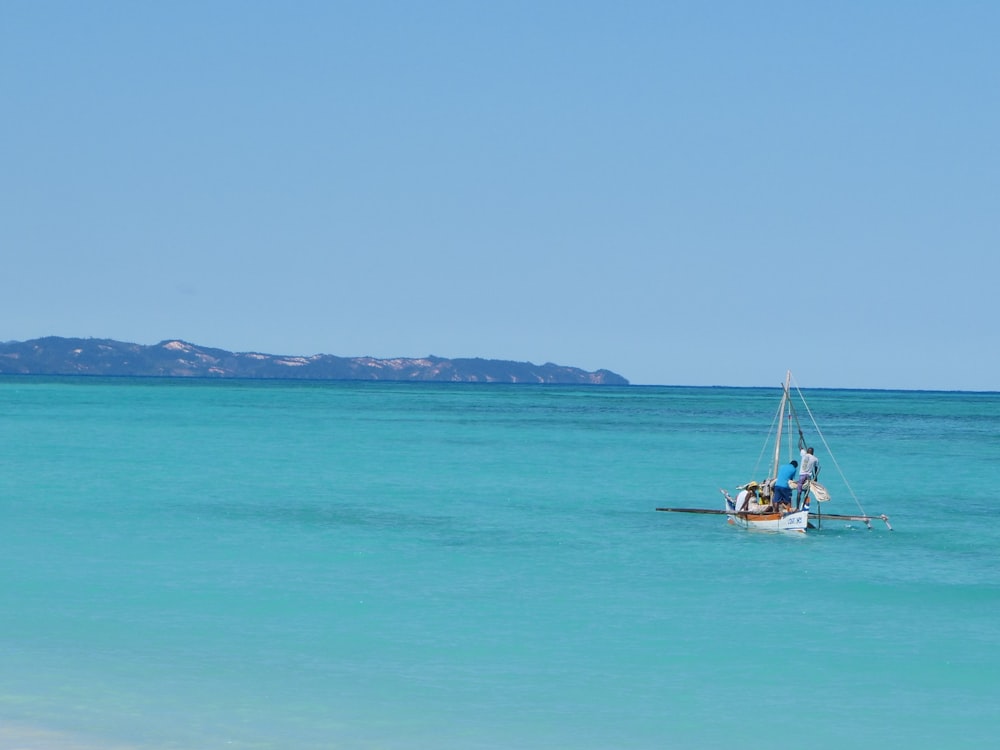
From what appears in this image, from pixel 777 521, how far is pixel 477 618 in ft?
48.5

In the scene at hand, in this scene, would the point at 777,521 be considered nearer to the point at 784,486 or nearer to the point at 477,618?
the point at 784,486

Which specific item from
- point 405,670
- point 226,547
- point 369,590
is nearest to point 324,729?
point 405,670

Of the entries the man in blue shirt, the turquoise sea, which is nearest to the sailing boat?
the man in blue shirt

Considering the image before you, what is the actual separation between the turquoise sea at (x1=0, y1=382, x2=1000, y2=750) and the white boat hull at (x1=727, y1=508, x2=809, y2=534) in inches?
20.7

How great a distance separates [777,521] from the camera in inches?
1361

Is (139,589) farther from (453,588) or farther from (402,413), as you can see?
(402,413)

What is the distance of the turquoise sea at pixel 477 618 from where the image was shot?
15938 millimetres

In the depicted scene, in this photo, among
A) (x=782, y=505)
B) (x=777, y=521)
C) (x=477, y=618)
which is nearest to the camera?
(x=477, y=618)

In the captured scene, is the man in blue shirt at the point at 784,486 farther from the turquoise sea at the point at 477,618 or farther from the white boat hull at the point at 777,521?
the turquoise sea at the point at 477,618

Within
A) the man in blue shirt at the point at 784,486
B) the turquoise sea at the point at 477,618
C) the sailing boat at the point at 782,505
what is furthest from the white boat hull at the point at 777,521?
the man in blue shirt at the point at 784,486

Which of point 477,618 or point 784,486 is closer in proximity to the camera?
point 477,618

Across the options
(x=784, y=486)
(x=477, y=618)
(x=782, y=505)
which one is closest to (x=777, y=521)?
(x=782, y=505)

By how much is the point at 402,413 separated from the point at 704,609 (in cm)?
10369

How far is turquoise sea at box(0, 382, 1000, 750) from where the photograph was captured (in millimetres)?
15938
